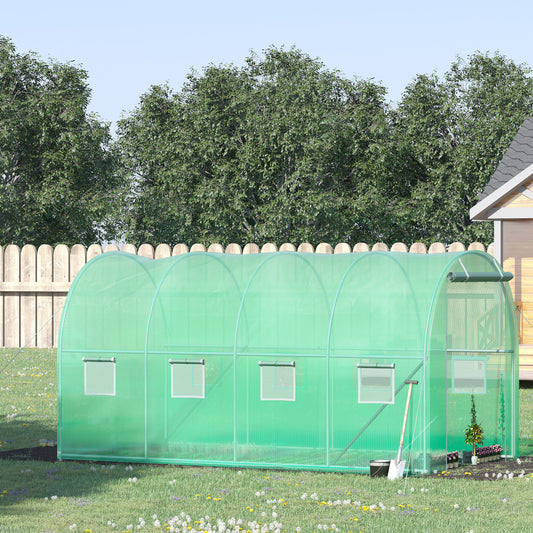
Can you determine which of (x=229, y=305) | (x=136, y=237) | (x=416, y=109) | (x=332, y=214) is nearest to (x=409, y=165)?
(x=416, y=109)

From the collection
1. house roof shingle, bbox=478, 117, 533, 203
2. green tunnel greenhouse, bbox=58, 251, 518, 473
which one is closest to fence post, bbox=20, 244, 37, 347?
house roof shingle, bbox=478, 117, 533, 203

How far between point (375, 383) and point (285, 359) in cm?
114

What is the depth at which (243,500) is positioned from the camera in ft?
29.9

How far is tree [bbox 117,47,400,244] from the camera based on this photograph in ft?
109

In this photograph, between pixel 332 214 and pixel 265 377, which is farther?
pixel 332 214

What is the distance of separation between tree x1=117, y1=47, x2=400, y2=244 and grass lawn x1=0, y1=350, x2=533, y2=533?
2193cm

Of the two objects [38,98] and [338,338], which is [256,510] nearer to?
[338,338]

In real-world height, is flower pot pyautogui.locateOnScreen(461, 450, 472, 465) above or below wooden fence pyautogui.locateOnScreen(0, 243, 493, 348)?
below

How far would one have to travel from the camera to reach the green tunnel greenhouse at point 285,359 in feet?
35.5

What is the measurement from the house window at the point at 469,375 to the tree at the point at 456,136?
74.4 feet

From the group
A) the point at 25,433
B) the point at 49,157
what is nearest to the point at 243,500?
the point at 25,433

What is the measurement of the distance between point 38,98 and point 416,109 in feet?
48.3

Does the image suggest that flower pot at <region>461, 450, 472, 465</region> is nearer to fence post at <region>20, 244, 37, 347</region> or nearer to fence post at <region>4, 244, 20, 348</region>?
fence post at <region>20, 244, 37, 347</region>

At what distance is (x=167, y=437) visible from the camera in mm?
11539
